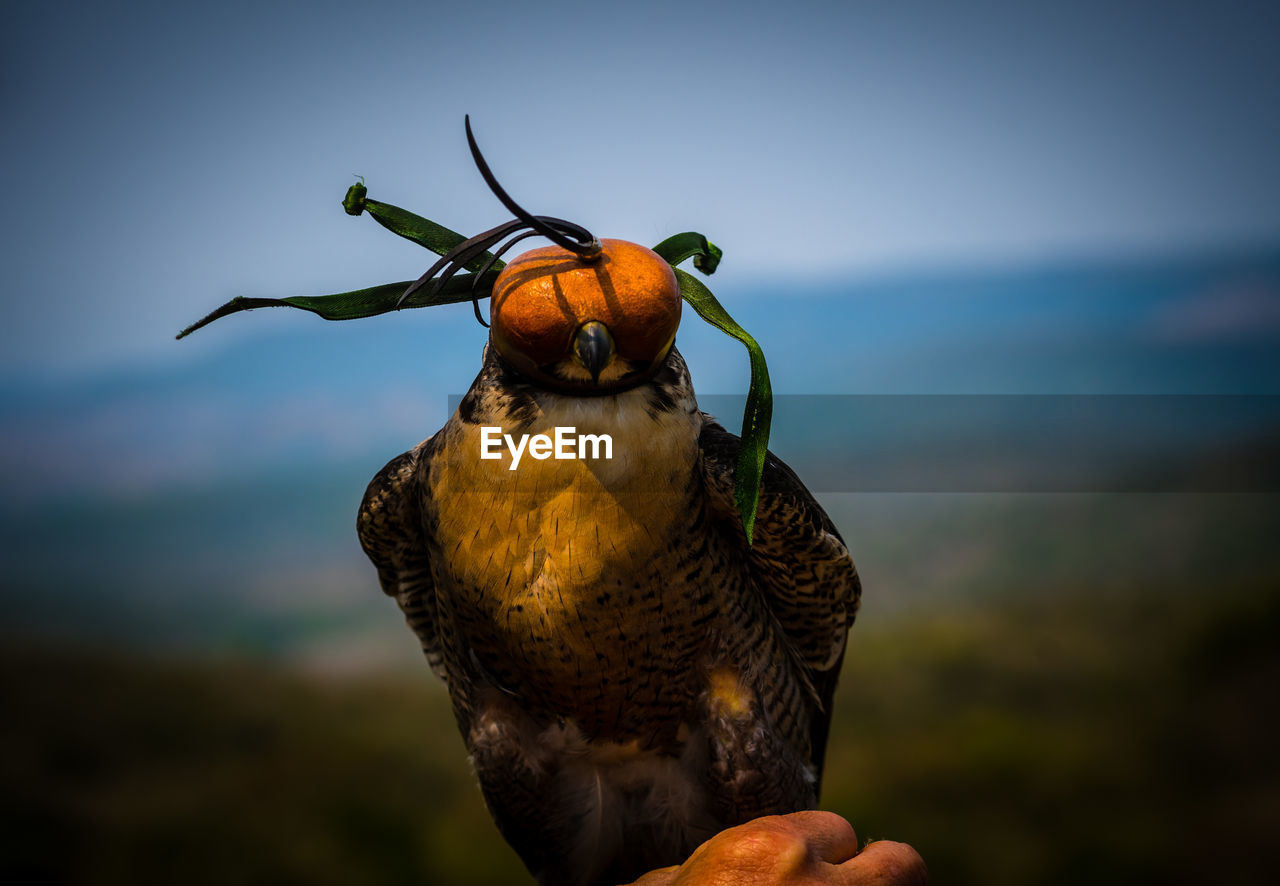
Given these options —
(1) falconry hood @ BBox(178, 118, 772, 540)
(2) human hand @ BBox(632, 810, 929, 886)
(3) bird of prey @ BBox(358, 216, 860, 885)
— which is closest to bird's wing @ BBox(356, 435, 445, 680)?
(3) bird of prey @ BBox(358, 216, 860, 885)

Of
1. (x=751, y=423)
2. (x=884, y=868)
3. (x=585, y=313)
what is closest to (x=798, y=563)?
(x=751, y=423)

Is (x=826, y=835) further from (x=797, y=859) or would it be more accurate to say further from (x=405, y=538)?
(x=405, y=538)

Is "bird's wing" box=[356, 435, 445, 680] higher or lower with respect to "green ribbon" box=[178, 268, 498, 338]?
lower

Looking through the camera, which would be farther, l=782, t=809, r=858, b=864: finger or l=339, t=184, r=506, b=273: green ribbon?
l=339, t=184, r=506, b=273: green ribbon

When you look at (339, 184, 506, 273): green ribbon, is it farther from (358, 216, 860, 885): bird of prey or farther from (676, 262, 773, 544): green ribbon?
(676, 262, 773, 544): green ribbon

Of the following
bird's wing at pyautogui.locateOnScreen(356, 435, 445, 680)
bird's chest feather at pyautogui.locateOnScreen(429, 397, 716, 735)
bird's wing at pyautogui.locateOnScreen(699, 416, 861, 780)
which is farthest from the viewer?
bird's wing at pyautogui.locateOnScreen(356, 435, 445, 680)

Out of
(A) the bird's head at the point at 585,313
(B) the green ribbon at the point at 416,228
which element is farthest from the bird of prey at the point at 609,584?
(B) the green ribbon at the point at 416,228

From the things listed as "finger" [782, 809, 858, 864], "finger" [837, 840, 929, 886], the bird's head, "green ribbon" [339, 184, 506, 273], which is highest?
"green ribbon" [339, 184, 506, 273]

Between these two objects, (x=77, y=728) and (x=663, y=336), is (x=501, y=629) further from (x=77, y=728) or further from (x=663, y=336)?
(x=77, y=728)
